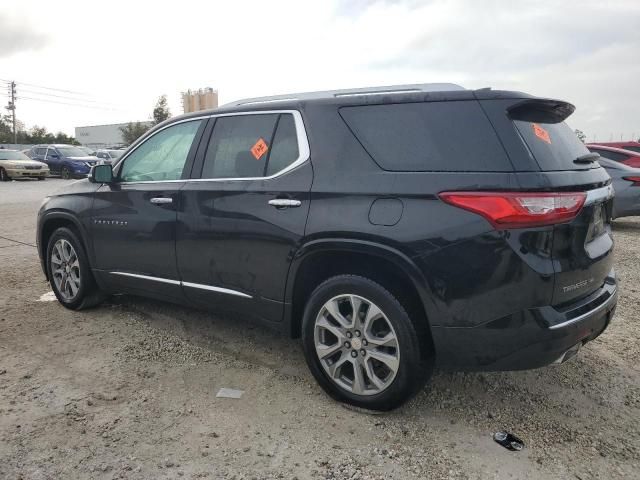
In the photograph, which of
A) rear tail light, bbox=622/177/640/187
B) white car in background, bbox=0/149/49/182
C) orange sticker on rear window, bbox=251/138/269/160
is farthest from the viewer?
white car in background, bbox=0/149/49/182

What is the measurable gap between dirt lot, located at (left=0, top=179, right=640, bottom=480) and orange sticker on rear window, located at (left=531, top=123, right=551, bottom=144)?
1.55 meters

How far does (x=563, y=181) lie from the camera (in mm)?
2479

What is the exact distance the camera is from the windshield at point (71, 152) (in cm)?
2619

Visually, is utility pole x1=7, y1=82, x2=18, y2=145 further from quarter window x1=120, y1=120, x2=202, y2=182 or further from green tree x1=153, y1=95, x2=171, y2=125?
quarter window x1=120, y1=120, x2=202, y2=182

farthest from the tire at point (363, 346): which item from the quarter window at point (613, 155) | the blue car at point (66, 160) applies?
the blue car at point (66, 160)

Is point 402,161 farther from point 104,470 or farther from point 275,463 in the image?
point 104,470

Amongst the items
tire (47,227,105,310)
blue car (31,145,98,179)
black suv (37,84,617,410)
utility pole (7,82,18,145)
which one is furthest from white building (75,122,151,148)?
black suv (37,84,617,410)

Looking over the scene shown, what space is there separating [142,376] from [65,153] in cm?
2629

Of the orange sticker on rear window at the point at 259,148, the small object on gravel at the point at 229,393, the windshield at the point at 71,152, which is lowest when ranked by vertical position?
the small object on gravel at the point at 229,393

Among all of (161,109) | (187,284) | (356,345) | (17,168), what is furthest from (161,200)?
(161,109)

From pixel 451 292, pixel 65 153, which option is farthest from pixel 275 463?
pixel 65 153

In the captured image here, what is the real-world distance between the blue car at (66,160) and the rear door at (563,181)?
84.7ft

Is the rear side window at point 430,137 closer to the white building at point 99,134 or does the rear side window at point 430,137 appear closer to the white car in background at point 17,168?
the white car in background at point 17,168

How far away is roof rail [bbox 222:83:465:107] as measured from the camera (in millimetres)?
2850
